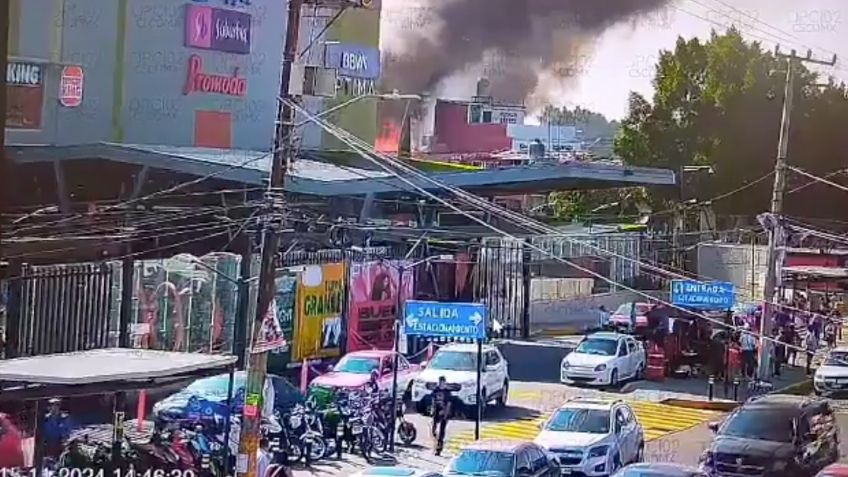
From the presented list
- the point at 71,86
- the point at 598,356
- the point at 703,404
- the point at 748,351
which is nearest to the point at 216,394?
the point at 71,86

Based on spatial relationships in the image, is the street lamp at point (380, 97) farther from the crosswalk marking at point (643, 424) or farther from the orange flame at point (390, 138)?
the crosswalk marking at point (643, 424)

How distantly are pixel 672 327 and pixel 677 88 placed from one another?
0.56 metres

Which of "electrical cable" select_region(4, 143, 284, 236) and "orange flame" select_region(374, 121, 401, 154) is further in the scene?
"orange flame" select_region(374, 121, 401, 154)

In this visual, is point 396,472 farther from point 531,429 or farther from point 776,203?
point 776,203

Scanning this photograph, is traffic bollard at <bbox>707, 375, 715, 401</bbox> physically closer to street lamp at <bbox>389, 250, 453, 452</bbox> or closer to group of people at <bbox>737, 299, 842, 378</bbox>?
group of people at <bbox>737, 299, 842, 378</bbox>

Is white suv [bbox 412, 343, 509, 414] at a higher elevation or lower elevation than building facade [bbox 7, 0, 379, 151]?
lower

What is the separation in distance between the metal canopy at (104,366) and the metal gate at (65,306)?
0.02 m

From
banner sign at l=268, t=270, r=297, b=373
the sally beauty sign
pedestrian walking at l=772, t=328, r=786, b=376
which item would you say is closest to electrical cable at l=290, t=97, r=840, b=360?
pedestrian walking at l=772, t=328, r=786, b=376

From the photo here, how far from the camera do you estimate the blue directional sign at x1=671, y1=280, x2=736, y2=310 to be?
315 centimetres

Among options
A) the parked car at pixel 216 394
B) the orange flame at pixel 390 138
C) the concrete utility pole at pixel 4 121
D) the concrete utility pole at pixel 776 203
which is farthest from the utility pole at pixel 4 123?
the concrete utility pole at pixel 776 203

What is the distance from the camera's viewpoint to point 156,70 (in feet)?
10.4

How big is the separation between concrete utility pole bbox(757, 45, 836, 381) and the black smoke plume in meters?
0.34

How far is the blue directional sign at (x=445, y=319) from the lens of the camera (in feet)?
10.3

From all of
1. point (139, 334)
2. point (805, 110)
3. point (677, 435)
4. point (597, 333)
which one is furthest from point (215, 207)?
point (805, 110)
